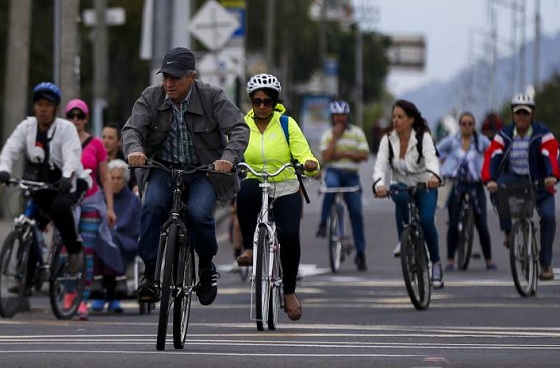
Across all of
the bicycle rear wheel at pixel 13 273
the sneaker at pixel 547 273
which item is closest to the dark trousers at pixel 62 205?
the bicycle rear wheel at pixel 13 273

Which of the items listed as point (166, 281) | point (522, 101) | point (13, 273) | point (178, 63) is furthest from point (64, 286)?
point (166, 281)

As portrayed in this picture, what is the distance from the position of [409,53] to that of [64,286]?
182 m

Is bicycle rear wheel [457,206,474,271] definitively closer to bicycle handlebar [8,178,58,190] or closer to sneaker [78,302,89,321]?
sneaker [78,302,89,321]

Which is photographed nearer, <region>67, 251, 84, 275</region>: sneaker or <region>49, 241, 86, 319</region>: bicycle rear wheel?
<region>49, 241, 86, 319</region>: bicycle rear wheel

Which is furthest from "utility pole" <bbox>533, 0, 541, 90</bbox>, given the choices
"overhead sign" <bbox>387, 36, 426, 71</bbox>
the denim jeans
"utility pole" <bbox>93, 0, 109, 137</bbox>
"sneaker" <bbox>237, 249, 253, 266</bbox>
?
"overhead sign" <bbox>387, 36, 426, 71</bbox>

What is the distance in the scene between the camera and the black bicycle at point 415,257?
17.3 m

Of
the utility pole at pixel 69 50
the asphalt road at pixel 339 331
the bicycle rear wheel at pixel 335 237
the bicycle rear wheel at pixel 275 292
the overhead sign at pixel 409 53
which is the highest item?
the overhead sign at pixel 409 53

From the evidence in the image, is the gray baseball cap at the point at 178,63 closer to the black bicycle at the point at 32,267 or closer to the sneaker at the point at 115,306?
the black bicycle at the point at 32,267

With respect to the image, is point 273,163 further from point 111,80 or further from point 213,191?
point 111,80

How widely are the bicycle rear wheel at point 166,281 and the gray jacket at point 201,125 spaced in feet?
1.92

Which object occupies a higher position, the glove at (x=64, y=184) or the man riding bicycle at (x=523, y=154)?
the man riding bicycle at (x=523, y=154)

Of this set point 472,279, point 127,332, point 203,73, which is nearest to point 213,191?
point 127,332

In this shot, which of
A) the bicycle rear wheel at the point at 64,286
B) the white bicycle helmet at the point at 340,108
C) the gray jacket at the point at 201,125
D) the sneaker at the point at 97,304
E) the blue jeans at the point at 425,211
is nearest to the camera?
the gray jacket at the point at 201,125

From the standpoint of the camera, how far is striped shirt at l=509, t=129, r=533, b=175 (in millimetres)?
19141
